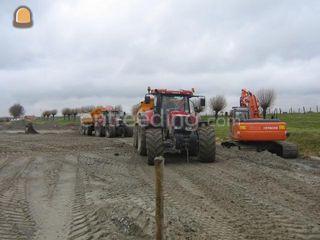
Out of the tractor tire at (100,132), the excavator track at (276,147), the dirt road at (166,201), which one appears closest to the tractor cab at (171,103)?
the dirt road at (166,201)

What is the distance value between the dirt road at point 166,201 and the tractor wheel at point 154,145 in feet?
1.36

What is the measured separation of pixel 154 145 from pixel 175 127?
113 centimetres

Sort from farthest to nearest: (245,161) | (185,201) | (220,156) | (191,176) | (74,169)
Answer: (220,156) < (245,161) < (74,169) < (191,176) < (185,201)

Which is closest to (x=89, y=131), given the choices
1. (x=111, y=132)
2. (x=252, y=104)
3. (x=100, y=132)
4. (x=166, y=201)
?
(x=100, y=132)

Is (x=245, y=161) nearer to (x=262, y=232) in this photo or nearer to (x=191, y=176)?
(x=191, y=176)

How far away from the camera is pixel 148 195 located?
8414 millimetres

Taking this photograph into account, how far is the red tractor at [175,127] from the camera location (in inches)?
531

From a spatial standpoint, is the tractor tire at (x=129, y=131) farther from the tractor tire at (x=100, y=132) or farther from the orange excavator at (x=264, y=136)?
the orange excavator at (x=264, y=136)

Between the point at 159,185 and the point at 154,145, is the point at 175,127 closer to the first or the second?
the point at 154,145

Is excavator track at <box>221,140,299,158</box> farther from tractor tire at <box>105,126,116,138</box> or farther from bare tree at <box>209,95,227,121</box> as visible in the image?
bare tree at <box>209,95,227,121</box>

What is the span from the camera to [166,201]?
783 cm

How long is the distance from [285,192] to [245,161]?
535 centimetres

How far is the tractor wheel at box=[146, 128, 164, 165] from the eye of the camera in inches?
522

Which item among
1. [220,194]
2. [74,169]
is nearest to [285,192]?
[220,194]
